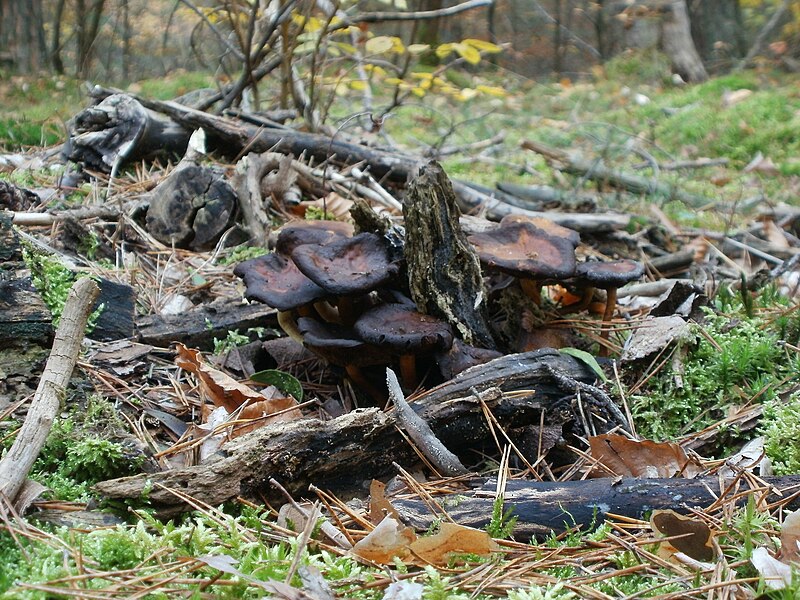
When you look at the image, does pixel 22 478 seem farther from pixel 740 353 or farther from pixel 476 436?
pixel 740 353

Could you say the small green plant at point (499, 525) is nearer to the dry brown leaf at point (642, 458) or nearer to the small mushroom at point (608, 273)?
the dry brown leaf at point (642, 458)

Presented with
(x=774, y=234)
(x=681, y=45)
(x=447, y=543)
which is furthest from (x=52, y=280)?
(x=681, y=45)

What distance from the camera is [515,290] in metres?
3.23

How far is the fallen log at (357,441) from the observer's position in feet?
6.63

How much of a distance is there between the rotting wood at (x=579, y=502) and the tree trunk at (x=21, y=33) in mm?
12945

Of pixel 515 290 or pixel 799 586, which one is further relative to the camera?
pixel 515 290

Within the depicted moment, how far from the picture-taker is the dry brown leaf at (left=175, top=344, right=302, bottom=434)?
2619 mm

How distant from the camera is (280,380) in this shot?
296 cm

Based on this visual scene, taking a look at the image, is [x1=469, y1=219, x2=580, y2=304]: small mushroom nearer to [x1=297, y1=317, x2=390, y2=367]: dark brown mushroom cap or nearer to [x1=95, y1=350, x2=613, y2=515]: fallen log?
[x1=95, y1=350, x2=613, y2=515]: fallen log

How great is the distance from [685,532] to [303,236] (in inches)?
79.4

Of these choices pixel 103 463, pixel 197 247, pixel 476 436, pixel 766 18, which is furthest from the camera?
pixel 766 18

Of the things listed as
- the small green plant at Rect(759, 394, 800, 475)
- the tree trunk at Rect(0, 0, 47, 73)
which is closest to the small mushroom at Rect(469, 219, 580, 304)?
the small green plant at Rect(759, 394, 800, 475)

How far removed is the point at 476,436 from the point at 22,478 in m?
1.48

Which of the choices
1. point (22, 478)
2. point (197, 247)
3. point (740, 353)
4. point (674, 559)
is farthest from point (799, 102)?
point (22, 478)
